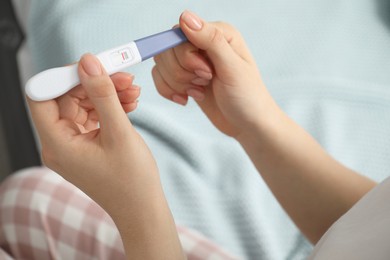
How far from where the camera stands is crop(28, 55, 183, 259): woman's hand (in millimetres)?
498

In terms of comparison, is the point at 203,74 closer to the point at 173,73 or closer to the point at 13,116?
the point at 173,73

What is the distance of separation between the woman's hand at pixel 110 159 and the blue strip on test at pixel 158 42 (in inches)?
1.4

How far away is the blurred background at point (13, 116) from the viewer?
1.22 metres

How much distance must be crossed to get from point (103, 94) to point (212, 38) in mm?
177

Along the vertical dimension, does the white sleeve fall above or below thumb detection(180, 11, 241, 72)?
below

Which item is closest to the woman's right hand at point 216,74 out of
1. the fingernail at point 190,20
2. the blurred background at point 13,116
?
the fingernail at point 190,20

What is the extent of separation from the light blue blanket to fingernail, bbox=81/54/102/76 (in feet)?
1.21

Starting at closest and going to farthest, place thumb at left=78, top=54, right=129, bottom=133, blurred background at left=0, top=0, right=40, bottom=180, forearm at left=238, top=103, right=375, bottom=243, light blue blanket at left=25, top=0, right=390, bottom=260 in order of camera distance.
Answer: thumb at left=78, top=54, right=129, bottom=133, forearm at left=238, top=103, right=375, bottom=243, light blue blanket at left=25, top=0, right=390, bottom=260, blurred background at left=0, top=0, right=40, bottom=180

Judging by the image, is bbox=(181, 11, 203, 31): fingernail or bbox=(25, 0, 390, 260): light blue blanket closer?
bbox=(181, 11, 203, 31): fingernail

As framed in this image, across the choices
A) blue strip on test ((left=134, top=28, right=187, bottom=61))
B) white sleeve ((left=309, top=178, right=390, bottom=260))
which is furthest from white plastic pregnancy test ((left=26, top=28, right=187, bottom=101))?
white sleeve ((left=309, top=178, right=390, bottom=260))

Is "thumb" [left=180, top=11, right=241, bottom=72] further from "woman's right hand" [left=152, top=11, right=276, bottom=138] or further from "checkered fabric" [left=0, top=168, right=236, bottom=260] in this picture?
"checkered fabric" [left=0, top=168, right=236, bottom=260]

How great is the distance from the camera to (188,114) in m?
0.92

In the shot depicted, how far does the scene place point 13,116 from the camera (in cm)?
123

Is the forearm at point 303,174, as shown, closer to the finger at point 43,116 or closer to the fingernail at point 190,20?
the fingernail at point 190,20
